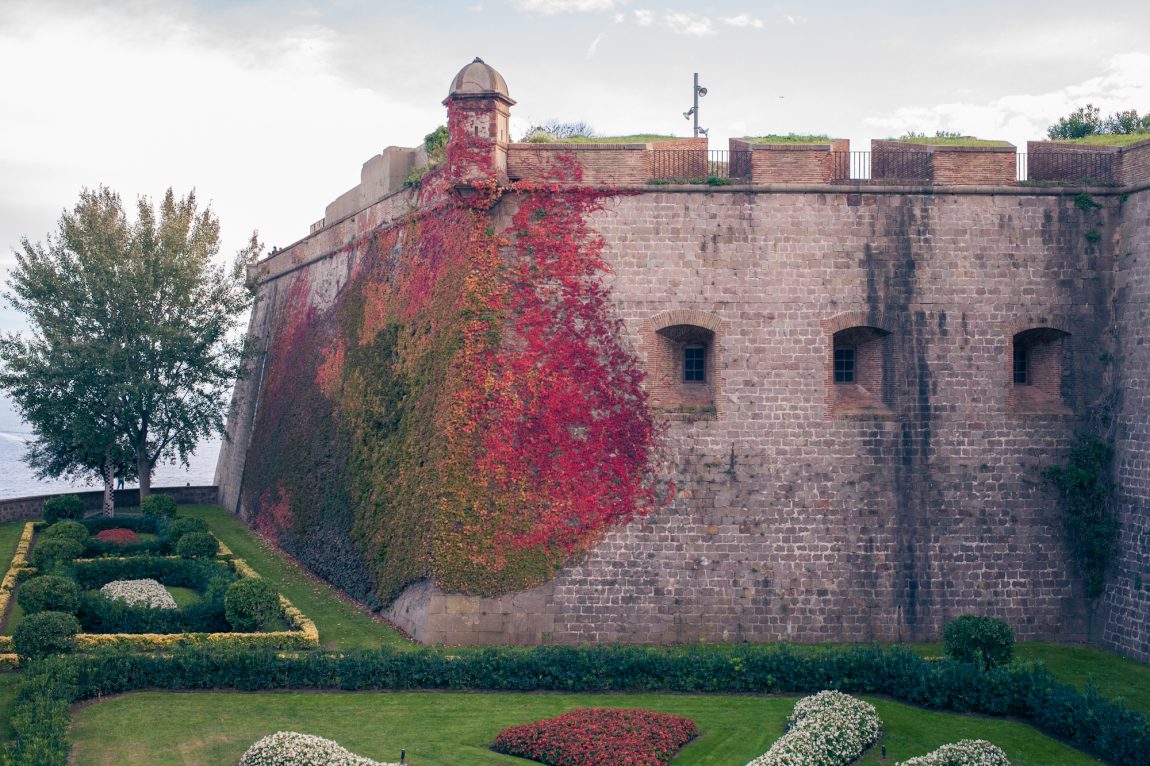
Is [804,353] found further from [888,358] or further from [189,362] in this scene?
[189,362]

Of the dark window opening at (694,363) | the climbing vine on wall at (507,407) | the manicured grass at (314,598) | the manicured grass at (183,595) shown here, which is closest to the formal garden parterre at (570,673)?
the manicured grass at (314,598)

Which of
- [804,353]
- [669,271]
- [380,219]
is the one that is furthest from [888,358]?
[380,219]

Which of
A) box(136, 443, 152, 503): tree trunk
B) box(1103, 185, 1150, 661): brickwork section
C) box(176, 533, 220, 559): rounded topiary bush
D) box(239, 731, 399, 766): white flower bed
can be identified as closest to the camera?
box(239, 731, 399, 766): white flower bed

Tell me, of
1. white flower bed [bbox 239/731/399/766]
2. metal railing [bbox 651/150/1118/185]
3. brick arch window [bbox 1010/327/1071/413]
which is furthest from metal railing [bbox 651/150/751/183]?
white flower bed [bbox 239/731/399/766]

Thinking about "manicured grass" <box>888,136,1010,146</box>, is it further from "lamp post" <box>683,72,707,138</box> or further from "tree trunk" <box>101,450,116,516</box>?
"tree trunk" <box>101,450,116,516</box>

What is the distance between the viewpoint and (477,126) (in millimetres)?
19672

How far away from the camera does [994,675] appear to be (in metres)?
15.3

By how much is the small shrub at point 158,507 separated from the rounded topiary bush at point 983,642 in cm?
2428

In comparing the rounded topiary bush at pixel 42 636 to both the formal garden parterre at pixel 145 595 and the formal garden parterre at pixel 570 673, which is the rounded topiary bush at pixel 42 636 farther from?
the formal garden parterre at pixel 570 673

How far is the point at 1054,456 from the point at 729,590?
7.20 meters

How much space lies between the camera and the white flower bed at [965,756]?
12.8m

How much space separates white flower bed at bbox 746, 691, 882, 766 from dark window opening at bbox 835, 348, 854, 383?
7234mm

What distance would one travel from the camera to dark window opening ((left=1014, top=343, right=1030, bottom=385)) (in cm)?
2031

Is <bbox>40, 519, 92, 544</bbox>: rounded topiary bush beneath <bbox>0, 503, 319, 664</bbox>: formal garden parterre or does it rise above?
A: above
